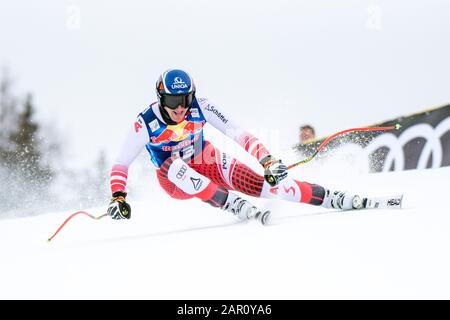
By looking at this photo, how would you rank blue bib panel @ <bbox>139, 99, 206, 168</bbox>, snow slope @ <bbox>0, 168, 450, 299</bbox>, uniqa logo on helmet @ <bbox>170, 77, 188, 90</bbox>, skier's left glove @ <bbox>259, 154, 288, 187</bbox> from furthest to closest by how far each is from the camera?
1. blue bib panel @ <bbox>139, 99, 206, 168</bbox>
2. uniqa logo on helmet @ <bbox>170, 77, 188, 90</bbox>
3. skier's left glove @ <bbox>259, 154, 288, 187</bbox>
4. snow slope @ <bbox>0, 168, 450, 299</bbox>

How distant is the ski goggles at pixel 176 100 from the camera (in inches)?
148

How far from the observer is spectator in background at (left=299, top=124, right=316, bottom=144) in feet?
28.7

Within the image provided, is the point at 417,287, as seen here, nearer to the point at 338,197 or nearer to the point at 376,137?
the point at 338,197

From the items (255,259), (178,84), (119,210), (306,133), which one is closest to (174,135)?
(178,84)

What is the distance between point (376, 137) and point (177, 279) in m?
5.57

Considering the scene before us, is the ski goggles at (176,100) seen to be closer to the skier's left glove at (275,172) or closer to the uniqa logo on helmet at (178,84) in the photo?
the uniqa logo on helmet at (178,84)

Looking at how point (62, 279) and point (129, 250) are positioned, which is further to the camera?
point (129, 250)

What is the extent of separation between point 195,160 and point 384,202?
4.70 ft

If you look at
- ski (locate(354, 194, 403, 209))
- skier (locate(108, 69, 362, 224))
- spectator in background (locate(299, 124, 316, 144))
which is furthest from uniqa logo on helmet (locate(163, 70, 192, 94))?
spectator in background (locate(299, 124, 316, 144))

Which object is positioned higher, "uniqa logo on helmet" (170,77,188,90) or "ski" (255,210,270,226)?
"uniqa logo on helmet" (170,77,188,90)

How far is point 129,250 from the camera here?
331cm

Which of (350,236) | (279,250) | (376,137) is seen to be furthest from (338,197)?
(376,137)

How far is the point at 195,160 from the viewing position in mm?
4238

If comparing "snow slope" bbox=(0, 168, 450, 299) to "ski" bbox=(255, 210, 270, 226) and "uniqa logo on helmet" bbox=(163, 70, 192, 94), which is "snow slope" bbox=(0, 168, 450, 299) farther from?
"uniqa logo on helmet" bbox=(163, 70, 192, 94)
